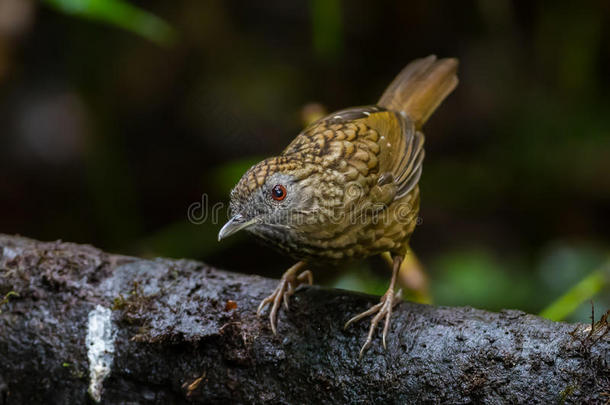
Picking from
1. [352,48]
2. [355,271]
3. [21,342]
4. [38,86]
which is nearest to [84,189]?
[38,86]

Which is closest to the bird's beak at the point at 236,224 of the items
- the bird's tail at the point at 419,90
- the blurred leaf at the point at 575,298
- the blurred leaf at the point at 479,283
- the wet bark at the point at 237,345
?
the wet bark at the point at 237,345

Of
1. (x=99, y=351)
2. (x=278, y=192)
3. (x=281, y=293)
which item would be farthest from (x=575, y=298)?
(x=99, y=351)

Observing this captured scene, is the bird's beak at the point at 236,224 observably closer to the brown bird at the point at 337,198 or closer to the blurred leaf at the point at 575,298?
the brown bird at the point at 337,198

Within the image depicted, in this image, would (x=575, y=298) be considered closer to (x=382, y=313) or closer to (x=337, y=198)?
(x=382, y=313)

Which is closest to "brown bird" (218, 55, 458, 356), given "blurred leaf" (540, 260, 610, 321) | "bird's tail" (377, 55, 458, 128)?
"bird's tail" (377, 55, 458, 128)

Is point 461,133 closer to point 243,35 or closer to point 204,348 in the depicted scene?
point 243,35

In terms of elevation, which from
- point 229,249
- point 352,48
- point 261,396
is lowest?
point 261,396
